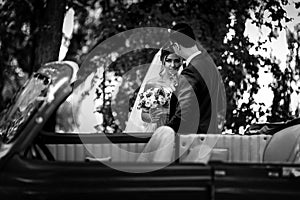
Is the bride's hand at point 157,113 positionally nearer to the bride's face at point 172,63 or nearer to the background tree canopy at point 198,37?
the bride's face at point 172,63

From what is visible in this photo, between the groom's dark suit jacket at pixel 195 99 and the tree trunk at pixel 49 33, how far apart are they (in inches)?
126

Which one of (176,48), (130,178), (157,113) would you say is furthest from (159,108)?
(130,178)

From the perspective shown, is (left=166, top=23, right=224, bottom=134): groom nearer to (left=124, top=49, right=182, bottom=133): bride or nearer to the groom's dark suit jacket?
the groom's dark suit jacket

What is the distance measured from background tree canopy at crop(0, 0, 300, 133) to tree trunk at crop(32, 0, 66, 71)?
19 centimetres

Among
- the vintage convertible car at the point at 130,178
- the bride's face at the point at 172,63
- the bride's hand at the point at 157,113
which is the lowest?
the vintage convertible car at the point at 130,178

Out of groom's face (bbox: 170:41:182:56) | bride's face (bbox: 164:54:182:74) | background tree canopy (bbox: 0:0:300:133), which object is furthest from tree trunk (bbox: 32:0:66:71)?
groom's face (bbox: 170:41:182:56)

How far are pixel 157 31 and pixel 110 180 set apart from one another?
5.51m

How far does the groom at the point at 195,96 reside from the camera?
12.9 feet

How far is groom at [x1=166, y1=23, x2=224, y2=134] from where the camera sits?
3.92 m

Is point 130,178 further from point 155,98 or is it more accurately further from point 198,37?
point 198,37

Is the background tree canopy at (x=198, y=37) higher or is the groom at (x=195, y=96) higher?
the background tree canopy at (x=198, y=37)

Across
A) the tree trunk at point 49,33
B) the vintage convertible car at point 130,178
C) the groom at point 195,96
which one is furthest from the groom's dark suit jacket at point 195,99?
the tree trunk at point 49,33

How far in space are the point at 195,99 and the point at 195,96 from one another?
2 centimetres

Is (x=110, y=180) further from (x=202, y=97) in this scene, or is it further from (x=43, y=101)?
(x=202, y=97)
